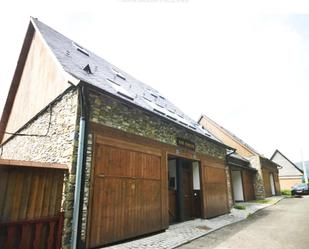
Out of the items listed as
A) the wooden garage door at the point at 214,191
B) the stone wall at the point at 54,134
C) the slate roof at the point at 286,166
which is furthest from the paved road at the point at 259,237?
the slate roof at the point at 286,166

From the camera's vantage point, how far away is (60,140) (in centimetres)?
536

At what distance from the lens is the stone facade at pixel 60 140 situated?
455 cm

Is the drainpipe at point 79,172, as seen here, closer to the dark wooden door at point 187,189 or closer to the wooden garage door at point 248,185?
the dark wooden door at point 187,189

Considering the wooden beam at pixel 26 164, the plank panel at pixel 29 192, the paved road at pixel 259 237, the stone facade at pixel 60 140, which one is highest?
the stone facade at pixel 60 140

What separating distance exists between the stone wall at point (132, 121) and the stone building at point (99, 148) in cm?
3

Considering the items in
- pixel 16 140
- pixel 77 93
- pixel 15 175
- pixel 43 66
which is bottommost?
pixel 15 175

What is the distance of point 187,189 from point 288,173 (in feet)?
98.3

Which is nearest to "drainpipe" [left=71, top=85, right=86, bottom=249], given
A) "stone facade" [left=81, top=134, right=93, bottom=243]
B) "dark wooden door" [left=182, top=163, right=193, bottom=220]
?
"stone facade" [left=81, top=134, right=93, bottom=243]

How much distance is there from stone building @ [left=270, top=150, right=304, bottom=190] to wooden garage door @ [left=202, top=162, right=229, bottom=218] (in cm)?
2659

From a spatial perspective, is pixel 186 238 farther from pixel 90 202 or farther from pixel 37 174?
pixel 37 174

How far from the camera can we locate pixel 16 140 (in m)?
8.22

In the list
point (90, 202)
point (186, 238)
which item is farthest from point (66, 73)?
point (186, 238)

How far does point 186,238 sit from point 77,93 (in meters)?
4.92

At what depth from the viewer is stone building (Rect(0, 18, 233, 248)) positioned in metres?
4.84
